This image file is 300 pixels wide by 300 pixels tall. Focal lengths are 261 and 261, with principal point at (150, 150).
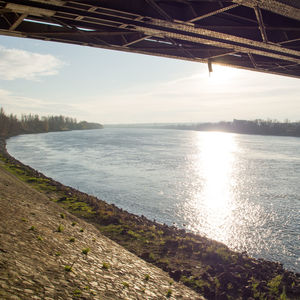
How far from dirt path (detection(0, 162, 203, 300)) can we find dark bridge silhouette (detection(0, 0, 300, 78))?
7.03 meters

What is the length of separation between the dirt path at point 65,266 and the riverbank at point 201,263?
1.25 m

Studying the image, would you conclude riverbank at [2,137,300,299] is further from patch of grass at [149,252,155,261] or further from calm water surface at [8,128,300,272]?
calm water surface at [8,128,300,272]

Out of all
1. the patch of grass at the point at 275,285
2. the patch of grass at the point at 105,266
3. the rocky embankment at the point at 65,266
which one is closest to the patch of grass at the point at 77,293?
the rocky embankment at the point at 65,266

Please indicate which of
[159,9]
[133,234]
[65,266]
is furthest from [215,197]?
[159,9]

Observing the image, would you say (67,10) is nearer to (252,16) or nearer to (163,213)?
(252,16)

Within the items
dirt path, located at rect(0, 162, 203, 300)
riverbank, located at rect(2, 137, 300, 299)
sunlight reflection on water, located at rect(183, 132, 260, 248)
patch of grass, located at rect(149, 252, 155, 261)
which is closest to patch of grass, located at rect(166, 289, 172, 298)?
dirt path, located at rect(0, 162, 203, 300)

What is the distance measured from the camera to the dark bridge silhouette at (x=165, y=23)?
6.97 meters

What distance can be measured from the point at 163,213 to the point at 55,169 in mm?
Result: 28432

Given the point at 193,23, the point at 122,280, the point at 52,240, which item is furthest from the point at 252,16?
the point at 52,240

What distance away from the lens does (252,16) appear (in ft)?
27.6

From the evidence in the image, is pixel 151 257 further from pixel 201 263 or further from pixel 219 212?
pixel 219 212

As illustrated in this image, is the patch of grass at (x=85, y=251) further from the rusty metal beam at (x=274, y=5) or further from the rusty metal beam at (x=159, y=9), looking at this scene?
the rusty metal beam at (x=274, y=5)

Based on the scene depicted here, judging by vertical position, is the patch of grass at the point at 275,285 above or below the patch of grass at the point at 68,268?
below

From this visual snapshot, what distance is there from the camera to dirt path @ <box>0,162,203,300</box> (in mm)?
6836
